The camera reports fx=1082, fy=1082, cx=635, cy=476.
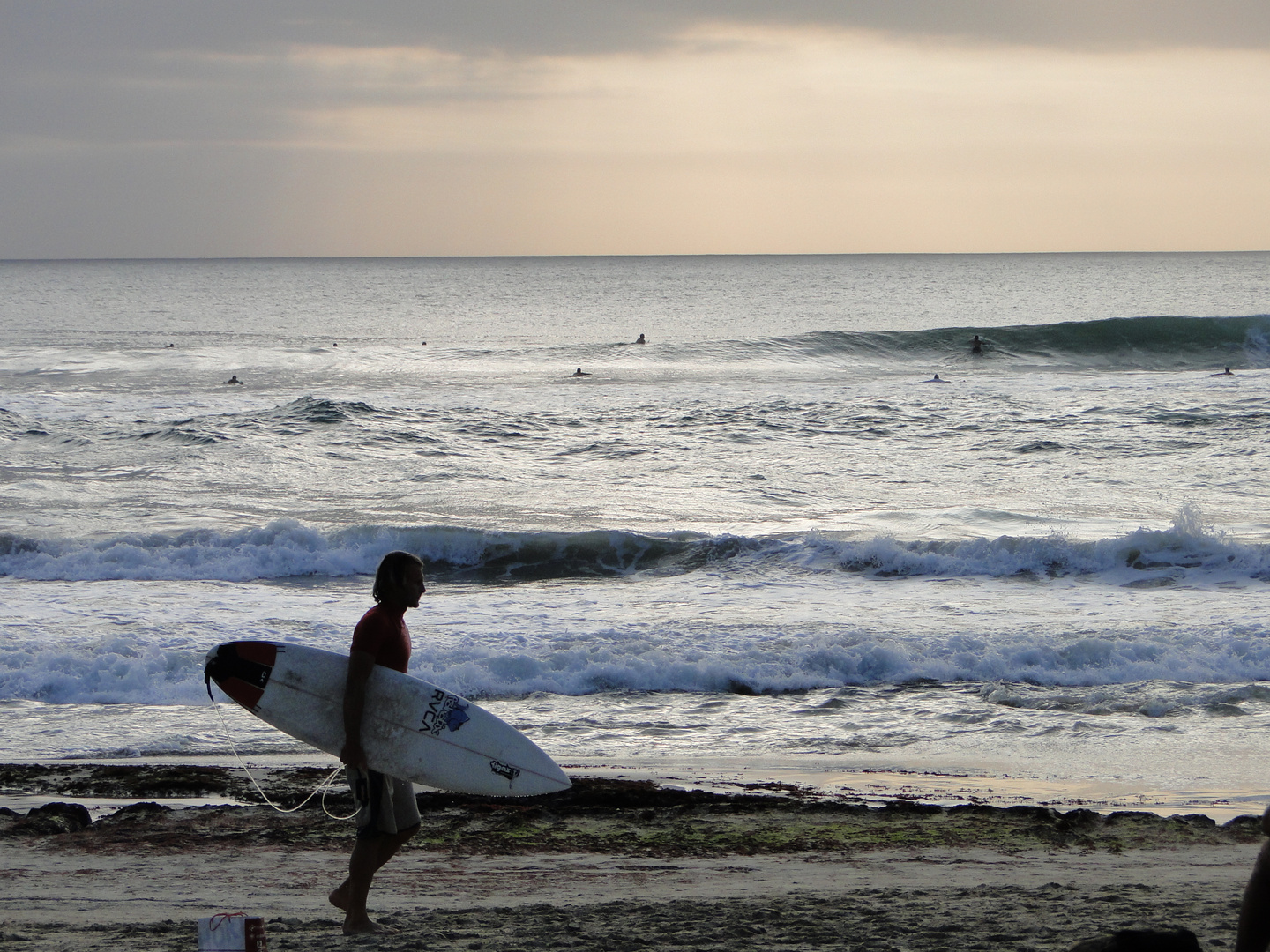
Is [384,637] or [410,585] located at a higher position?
[410,585]

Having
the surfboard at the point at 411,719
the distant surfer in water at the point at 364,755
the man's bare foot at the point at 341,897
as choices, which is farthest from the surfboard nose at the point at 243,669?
the man's bare foot at the point at 341,897

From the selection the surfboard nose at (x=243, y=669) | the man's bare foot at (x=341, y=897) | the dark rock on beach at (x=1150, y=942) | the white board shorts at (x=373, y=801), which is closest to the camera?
the dark rock on beach at (x=1150, y=942)

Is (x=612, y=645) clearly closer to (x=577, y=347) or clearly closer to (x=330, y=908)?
(x=330, y=908)

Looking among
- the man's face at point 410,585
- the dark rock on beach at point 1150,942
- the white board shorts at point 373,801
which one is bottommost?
the dark rock on beach at point 1150,942

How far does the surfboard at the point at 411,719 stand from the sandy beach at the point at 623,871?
60 cm

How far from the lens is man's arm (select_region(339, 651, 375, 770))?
4.09m

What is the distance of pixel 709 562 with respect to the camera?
14656 millimetres

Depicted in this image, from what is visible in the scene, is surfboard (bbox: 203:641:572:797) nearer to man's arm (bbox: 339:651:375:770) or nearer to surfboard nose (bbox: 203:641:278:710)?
surfboard nose (bbox: 203:641:278:710)

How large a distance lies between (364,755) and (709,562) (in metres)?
10.7

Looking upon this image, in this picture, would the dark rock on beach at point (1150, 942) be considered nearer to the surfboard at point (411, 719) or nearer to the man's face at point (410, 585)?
the surfboard at point (411, 719)

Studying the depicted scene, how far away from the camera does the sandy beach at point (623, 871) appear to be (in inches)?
179

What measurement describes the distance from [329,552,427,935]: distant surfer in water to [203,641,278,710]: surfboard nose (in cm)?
82

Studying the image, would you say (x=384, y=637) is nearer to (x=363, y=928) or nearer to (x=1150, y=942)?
(x=363, y=928)

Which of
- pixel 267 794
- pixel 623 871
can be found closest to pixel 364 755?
pixel 623 871
